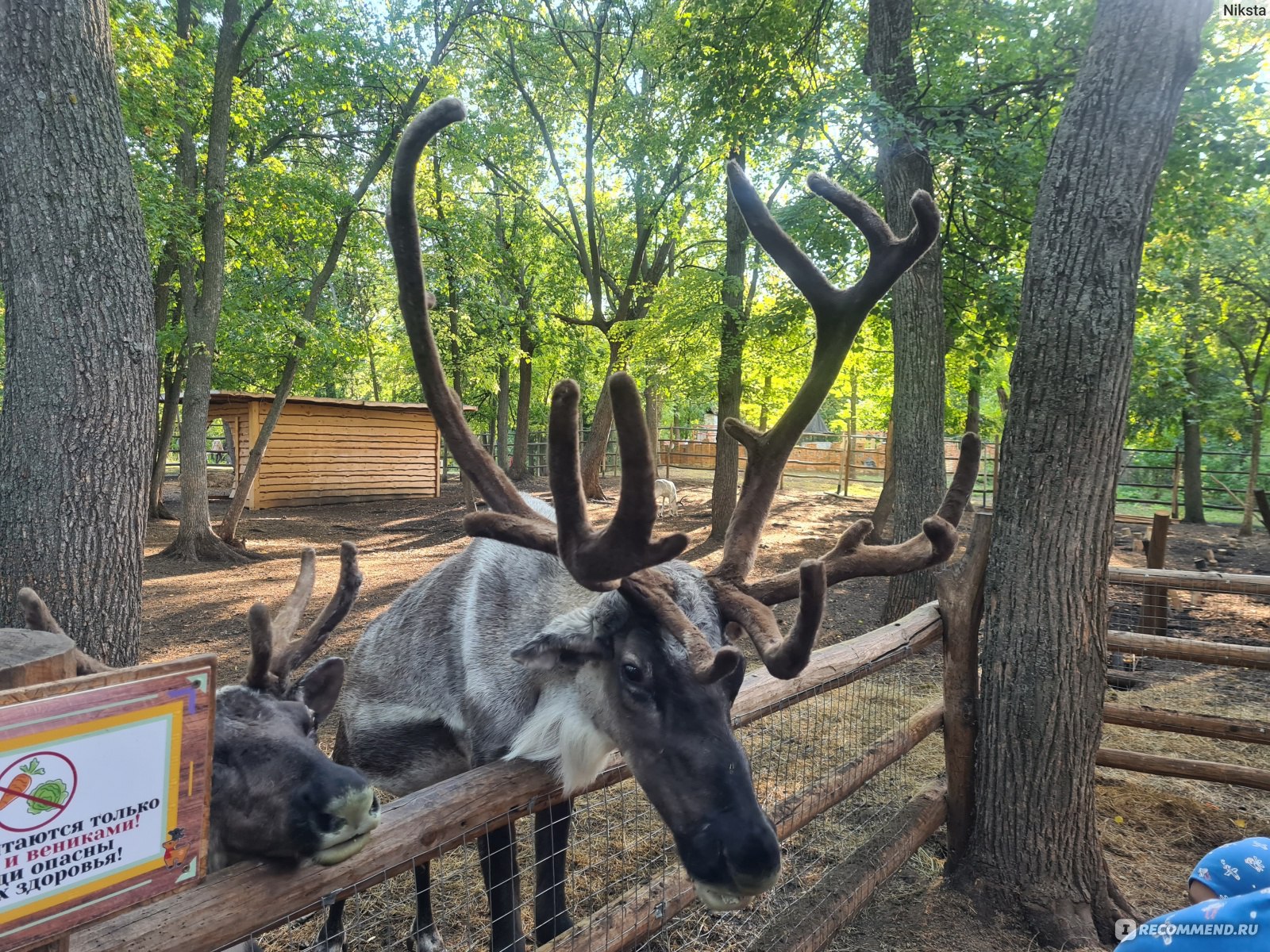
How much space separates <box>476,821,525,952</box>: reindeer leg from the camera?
2434 mm

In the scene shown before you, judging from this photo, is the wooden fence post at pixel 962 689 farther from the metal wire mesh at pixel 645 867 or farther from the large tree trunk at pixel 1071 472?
the metal wire mesh at pixel 645 867

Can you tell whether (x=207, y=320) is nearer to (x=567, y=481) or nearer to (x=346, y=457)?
(x=567, y=481)

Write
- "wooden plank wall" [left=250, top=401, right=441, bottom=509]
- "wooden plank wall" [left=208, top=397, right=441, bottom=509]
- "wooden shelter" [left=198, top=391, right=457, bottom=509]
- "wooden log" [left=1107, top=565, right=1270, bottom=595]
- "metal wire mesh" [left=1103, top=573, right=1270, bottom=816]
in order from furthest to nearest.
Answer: "wooden plank wall" [left=250, top=401, right=441, bottom=509]
"wooden plank wall" [left=208, top=397, right=441, bottom=509]
"wooden shelter" [left=198, top=391, right=457, bottom=509]
"wooden log" [left=1107, top=565, right=1270, bottom=595]
"metal wire mesh" [left=1103, top=573, right=1270, bottom=816]

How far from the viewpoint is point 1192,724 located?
4.00 m

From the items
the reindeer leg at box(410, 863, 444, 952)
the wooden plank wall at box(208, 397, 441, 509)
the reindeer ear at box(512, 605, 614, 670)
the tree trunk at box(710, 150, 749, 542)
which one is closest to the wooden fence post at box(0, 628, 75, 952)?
the reindeer ear at box(512, 605, 614, 670)

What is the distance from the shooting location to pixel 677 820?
73.6 inches

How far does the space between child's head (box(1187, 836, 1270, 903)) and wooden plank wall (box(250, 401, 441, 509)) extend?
18.5 meters

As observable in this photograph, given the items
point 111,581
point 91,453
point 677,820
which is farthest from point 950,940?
point 91,453

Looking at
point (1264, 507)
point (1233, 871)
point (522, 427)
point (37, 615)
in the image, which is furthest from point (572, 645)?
point (522, 427)

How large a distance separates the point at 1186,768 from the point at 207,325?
11.4 metres

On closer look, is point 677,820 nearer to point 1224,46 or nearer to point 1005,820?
point 1005,820

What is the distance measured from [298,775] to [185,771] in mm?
549

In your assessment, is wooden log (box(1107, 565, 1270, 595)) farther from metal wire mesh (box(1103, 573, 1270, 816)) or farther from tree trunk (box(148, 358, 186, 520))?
tree trunk (box(148, 358, 186, 520))

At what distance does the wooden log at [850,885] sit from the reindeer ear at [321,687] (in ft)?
6.34
